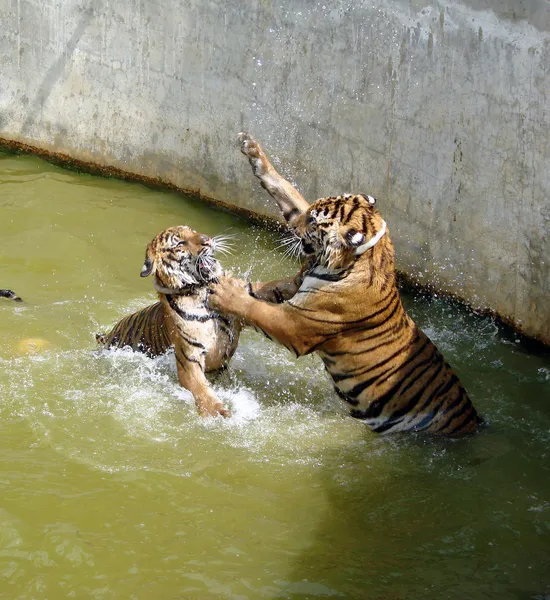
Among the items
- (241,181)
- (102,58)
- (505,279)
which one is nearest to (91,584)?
(505,279)

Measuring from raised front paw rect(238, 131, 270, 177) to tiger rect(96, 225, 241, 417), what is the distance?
0.46m

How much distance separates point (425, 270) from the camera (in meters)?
5.69

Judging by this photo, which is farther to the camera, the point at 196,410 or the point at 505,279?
the point at 505,279

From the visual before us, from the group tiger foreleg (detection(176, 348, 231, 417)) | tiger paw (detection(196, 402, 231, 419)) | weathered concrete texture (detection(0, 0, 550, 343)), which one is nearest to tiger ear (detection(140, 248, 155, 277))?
tiger foreleg (detection(176, 348, 231, 417))

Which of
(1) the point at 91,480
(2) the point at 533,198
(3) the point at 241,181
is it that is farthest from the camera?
(3) the point at 241,181

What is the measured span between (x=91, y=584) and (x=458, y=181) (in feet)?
9.94

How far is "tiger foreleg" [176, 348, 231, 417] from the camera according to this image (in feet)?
14.0

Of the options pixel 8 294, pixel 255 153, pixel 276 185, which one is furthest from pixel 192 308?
pixel 8 294

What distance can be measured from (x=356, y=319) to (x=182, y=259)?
2.67ft

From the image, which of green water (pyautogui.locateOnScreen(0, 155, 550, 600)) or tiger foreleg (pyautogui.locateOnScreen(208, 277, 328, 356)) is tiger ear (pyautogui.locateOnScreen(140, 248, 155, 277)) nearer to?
tiger foreleg (pyautogui.locateOnScreen(208, 277, 328, 356))

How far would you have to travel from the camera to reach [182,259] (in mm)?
4258

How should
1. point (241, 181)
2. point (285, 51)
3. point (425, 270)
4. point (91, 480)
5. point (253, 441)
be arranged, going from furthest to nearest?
1. point (241, 181)
2. point (285, 51)
3. point (425, 270)
4. point (253, 441)
5. point (91, 480)

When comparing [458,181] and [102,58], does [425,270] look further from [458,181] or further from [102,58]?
[102,58]

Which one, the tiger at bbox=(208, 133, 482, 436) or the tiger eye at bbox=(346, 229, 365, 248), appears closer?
the tiger eye at bbox=(346, 229, 365, 248)
